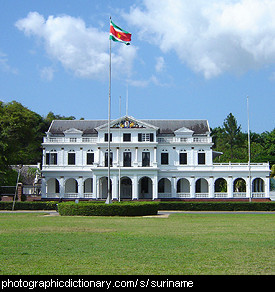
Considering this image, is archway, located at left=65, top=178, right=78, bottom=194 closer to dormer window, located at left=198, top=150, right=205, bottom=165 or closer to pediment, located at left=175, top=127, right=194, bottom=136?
pediment, located at left=175, top=127, right=194, bottom=136

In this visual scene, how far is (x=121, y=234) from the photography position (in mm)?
20844

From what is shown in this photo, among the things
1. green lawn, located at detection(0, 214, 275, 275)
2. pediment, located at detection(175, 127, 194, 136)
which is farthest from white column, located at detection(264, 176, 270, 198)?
green lawn, located at detection(0, 214, 275, 275)

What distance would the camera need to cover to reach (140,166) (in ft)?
204

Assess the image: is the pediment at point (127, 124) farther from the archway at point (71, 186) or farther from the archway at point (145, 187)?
the archway at point (71, 186)

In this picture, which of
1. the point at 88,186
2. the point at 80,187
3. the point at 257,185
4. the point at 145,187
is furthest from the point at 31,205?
the point at 257,185

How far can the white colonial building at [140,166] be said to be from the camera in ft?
204

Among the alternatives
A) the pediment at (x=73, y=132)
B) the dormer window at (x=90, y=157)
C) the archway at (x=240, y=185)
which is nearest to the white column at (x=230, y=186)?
the archway at (x=240, y=185)

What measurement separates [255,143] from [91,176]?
41972mm

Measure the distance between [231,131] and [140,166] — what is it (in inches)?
1376

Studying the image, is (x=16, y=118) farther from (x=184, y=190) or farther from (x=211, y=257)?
(x=211, y=257)

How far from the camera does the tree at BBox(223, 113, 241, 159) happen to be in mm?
91000

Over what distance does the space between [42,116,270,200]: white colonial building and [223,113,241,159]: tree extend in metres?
25.8

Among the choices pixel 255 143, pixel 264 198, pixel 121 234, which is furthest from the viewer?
Answer: pixel 255 143
